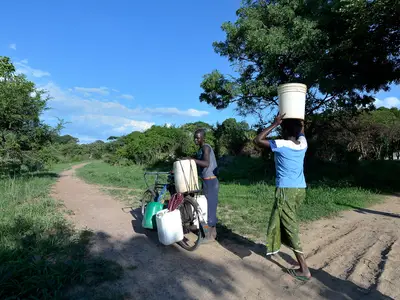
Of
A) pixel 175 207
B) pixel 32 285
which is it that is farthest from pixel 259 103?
pixel 32 285

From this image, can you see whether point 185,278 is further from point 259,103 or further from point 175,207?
point 259,103

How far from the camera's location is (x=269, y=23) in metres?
11.7

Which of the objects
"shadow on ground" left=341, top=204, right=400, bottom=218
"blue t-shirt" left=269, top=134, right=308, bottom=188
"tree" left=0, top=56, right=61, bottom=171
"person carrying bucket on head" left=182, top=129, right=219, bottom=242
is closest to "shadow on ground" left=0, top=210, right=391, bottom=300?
"person carrying bucket on head" left=182, top=129, right=219, bottom=242

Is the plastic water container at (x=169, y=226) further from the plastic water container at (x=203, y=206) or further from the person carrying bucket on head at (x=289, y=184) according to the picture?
the person carrying bucket on head at (x=289, y=184)

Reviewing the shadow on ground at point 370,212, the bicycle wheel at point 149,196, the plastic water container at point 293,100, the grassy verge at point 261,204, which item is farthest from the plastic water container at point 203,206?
the shadow on ground at point 370,212

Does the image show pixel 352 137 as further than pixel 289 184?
Yes

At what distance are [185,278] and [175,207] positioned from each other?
1.18 meters

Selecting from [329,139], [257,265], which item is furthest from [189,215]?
[329,139]

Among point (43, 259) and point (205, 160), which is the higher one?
point (205, 160)

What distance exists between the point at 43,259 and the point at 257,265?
2.71 metres

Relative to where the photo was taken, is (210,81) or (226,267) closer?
(226,267)

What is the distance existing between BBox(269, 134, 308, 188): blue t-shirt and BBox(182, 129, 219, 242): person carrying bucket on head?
51.6 inches

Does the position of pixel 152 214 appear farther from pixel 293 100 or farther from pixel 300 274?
pixel 293 100

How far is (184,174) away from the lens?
4.40m
